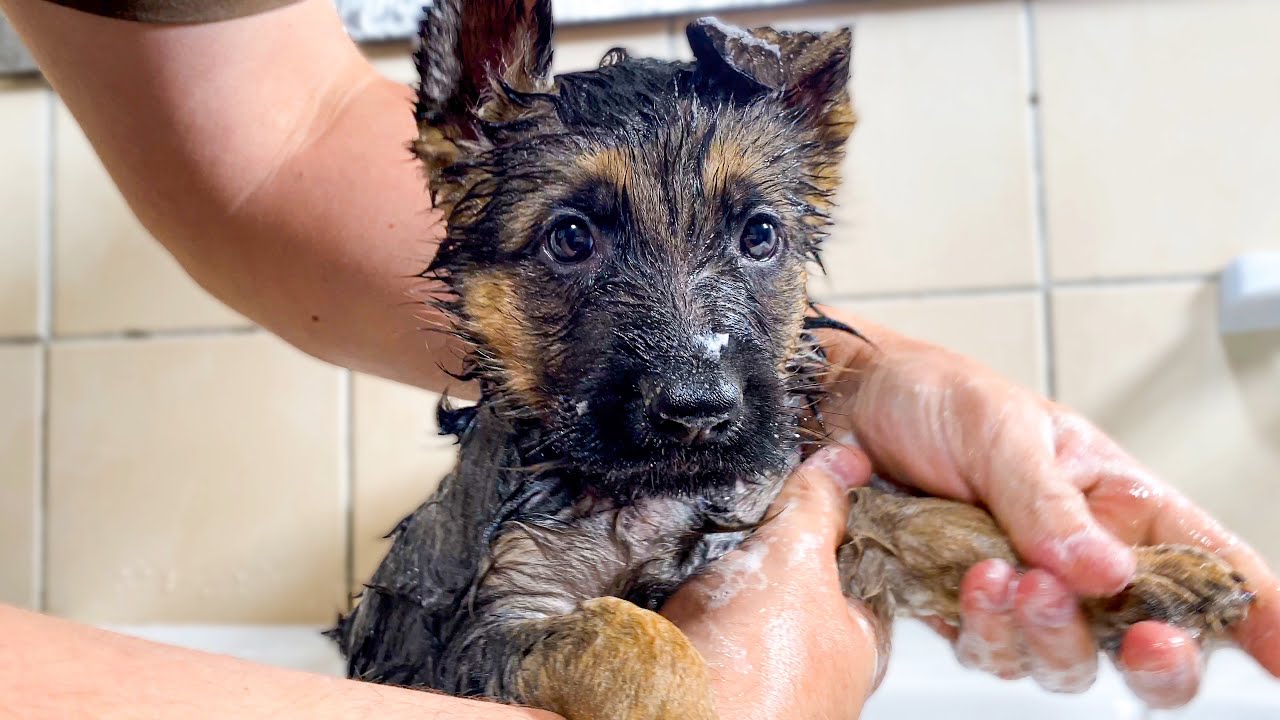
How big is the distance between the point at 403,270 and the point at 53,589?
6.52ft

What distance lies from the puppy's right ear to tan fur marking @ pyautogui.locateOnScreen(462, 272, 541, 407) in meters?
0.16

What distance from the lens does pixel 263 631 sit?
2781mm

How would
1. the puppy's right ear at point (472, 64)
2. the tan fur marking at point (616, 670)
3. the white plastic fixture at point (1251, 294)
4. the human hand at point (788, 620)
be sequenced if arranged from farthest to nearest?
the white plastic fixture at point (1251, 294)
the human hand at point (788, 620)
the puppy's right ear at point (472, 64)
the tan fur marking at point (616, 670)

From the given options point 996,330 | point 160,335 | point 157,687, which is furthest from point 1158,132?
point 160,335

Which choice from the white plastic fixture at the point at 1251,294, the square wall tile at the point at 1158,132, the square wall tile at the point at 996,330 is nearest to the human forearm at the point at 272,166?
the square wall tile at the point at 996,330

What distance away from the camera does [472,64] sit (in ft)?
3.82

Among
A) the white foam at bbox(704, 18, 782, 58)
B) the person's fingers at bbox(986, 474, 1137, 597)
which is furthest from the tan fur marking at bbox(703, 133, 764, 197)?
the person's fingers at bbox(986, 474, 1137, 597)

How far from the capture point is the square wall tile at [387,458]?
276cm

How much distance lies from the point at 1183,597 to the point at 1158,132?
1.60 m

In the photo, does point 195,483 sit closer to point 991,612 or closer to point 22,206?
point 22,206

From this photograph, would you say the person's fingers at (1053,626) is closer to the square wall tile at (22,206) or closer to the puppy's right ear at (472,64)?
the puppy's right ear at (472,64)

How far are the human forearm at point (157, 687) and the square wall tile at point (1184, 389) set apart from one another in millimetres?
1934

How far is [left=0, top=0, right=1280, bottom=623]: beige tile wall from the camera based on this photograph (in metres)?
2.50

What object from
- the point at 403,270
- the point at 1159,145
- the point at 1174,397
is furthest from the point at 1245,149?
the point at 403,270
